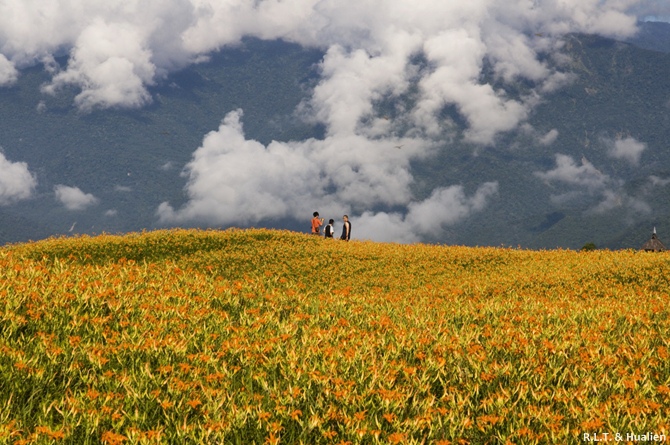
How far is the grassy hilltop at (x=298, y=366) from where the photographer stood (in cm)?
530

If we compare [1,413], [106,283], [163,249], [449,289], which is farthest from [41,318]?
[163,249]

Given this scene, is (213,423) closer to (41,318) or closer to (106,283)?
(41,318)

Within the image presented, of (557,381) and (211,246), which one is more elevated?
(211,246)

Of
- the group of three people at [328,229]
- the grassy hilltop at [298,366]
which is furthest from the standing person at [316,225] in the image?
the grassy hilltop at [298,366]

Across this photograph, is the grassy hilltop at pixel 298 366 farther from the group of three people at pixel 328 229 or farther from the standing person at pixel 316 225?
the standing person at pixel 316 225

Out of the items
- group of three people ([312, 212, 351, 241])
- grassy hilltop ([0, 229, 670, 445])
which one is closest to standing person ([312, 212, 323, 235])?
group of three people ([312, 212, 351, 241])

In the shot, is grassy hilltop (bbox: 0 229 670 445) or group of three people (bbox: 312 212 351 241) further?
group of three people (bbox: 312 212 351 241)

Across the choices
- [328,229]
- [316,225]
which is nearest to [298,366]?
[328,229]

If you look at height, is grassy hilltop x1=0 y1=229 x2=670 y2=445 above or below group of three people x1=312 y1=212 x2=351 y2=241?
below

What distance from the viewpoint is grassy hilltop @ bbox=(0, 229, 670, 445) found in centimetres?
530

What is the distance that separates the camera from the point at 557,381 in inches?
274

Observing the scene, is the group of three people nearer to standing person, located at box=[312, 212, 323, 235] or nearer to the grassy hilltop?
standing person, located at box=[312, 212, 323, 235]

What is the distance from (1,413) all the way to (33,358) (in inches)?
45.1

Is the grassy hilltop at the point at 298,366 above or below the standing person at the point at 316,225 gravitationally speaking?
below
